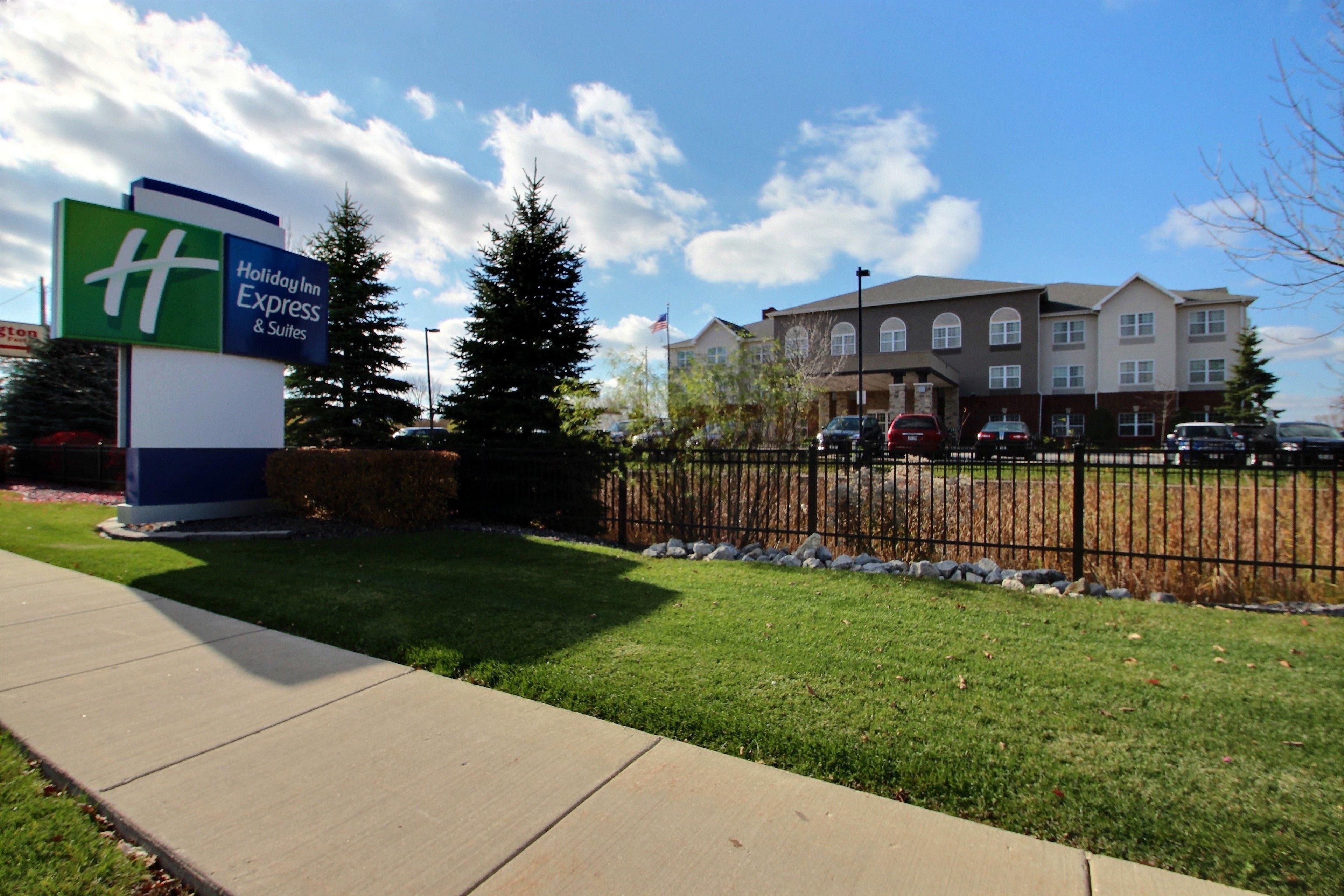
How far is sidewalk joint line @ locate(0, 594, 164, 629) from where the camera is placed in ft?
17.5

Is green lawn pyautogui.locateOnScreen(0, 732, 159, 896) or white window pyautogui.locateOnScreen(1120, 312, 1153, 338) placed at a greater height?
white window pyautogui.locateOnScreen(1120, 312, 1153, 338)

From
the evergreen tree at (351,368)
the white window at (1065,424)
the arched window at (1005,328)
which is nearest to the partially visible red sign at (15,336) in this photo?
the evergreen tree at (351,368)

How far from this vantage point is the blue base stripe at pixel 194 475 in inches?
390

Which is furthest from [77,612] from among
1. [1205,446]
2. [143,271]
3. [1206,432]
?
[1206,432]

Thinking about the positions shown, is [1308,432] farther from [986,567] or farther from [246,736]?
[246,736]

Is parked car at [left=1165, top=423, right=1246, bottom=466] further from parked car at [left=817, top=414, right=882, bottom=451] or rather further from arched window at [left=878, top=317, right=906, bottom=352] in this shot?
arched window at [left=878, top=317, right=906, bottom=352]

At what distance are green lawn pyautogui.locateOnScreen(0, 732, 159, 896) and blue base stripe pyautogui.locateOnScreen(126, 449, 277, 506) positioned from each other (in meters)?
8.52

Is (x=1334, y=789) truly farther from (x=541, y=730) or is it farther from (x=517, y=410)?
(x=517, y=410)

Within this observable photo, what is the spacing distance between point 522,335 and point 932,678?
1118 cm

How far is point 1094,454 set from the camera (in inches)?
295

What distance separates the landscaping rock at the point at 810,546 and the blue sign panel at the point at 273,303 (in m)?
9.46

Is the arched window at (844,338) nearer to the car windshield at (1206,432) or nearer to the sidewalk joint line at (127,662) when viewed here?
the car windshield at (1206,432)

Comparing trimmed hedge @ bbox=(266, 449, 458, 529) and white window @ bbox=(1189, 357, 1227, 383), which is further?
white window @ bbox=(1189, 357, 1227, 383)

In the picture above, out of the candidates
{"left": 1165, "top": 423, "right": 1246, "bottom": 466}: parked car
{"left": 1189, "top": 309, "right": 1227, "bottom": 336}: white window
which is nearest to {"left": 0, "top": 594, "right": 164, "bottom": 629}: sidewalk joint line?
{"left": 1165, "top": 423, "right": 1246, "bottom": 466}: parked car
